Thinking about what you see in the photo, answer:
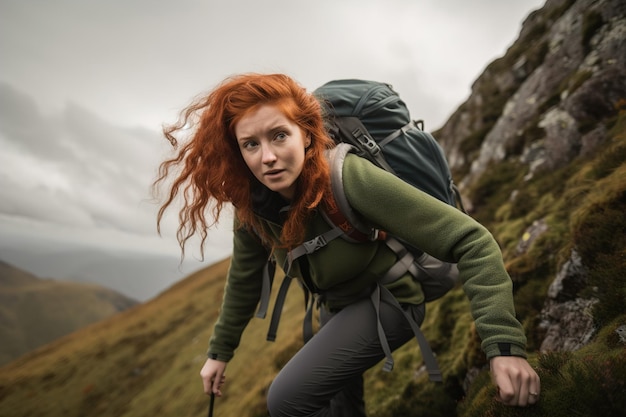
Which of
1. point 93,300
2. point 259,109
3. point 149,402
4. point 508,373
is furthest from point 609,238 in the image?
point 93,300

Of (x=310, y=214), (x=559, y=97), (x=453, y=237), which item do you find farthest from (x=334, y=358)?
(x=559, y=97)

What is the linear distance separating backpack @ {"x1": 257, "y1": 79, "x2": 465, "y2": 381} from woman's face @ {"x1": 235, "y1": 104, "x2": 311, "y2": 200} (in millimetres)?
339

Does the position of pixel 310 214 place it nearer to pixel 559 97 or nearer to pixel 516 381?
pixel 516 381

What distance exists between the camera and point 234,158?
3381 mm

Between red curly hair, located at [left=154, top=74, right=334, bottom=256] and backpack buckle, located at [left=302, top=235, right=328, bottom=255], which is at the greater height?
red curly hair, located at [left=154, top=74, right=334, bottom=256]

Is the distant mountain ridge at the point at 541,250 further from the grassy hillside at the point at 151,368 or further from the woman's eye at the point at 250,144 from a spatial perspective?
the woman's eye at the point at 250,144

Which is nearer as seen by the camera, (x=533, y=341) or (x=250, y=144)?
(x=250, y=144)

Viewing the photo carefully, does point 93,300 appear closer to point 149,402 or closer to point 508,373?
point 149,402

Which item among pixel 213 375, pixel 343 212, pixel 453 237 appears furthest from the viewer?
pixel 213 375

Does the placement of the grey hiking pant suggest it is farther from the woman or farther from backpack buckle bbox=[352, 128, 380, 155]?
backpack buckle bbox=[352, 128, 380, 155]

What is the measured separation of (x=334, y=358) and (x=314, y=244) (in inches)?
41.2

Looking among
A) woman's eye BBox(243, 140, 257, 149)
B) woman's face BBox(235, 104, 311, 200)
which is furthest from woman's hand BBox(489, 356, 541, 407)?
woman's eye BBox(243, 140, 257, 149)

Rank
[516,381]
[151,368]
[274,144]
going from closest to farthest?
[516,381] → [274,144] → [151,368]

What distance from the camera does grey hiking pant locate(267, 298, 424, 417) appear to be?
3016 millimetres
